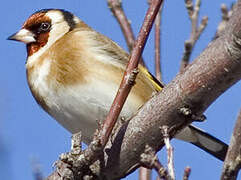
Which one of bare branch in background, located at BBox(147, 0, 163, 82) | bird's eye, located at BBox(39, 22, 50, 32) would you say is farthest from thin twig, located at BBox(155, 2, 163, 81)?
bird's eye, located at BBox(39, 22, 50, 32)

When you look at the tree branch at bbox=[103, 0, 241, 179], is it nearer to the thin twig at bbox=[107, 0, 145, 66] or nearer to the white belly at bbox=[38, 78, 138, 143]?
the white belly at bbox=[38, 78, 138, 143]

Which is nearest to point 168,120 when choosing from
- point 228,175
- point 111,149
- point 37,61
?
point 111,149

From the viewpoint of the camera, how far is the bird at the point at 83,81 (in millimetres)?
3268

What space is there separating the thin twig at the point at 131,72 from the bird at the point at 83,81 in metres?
1.19

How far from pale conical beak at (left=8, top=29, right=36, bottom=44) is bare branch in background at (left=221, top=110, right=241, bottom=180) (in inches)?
107

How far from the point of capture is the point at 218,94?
1.92 m

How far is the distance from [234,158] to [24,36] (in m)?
2.80

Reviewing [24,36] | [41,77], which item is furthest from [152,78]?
[24,36]

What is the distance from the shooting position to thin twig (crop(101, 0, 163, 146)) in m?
1.85

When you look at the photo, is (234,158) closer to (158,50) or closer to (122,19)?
(158,50)

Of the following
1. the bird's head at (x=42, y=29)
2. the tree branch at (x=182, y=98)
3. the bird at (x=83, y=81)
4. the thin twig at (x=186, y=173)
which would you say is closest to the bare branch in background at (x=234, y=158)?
the thin twig at (x=186, y=173)

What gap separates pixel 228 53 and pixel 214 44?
81 millimetres

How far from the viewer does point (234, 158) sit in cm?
137

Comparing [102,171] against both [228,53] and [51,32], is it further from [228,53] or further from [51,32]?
[51,32]
